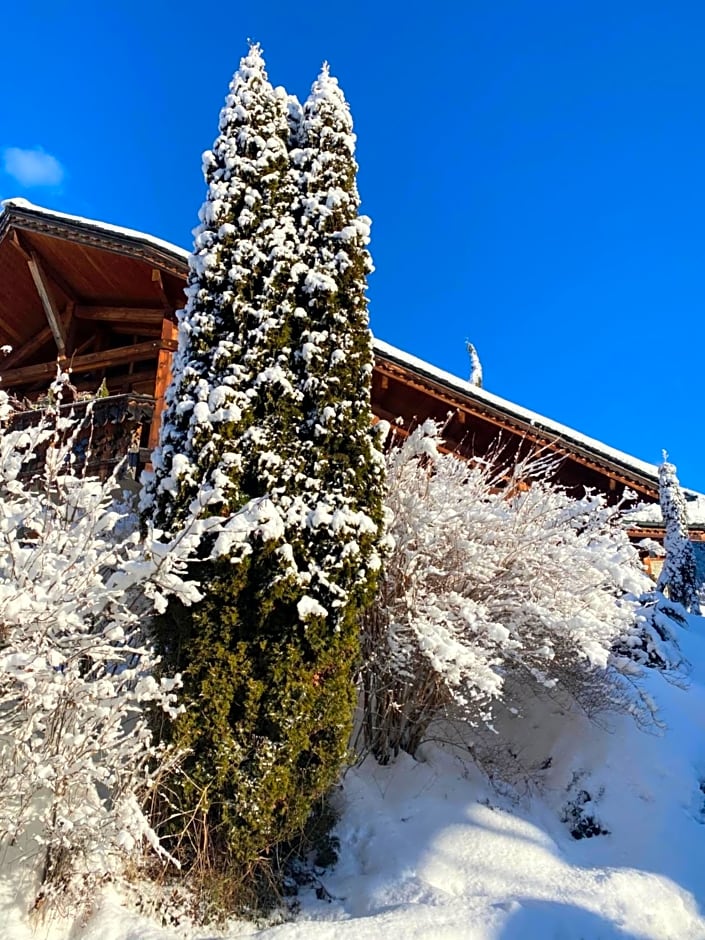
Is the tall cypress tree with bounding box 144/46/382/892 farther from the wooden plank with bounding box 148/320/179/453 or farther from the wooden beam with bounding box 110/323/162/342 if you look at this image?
the wooden beam with bounding box 110/323/162/342

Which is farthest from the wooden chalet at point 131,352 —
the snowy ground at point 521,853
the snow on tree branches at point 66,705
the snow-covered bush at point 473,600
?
the snow on tree branches at point 66,705

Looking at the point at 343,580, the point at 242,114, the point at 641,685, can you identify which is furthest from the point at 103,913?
the point at 242,114

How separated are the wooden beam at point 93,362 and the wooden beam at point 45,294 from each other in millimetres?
476

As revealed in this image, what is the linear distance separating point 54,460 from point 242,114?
4437 mm

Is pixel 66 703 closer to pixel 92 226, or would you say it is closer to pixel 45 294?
pixel 92 226

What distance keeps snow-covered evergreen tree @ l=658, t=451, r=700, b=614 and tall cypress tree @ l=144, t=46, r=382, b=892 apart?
9.99 meters

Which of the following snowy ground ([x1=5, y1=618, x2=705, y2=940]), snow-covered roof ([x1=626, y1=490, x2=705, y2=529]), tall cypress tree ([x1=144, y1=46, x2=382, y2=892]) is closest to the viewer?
snowy ground ([x1=5, y1=618, x2=705, y2=940])

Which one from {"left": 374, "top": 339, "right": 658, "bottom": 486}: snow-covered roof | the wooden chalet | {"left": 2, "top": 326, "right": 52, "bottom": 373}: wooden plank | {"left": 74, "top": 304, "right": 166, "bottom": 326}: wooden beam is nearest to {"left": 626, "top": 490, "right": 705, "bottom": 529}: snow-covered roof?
the wooden chalet

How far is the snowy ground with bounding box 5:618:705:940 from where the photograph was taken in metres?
4.17

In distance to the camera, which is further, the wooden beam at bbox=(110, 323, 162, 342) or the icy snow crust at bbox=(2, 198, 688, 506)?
the wooden beam at bbox=(110, 323, 162, 342)

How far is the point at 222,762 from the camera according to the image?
4781mm

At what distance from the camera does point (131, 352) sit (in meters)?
12.9

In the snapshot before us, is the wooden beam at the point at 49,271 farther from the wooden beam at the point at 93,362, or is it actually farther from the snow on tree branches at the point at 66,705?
the snow on tree branches at the point at 66,705

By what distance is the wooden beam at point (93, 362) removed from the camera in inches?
504
